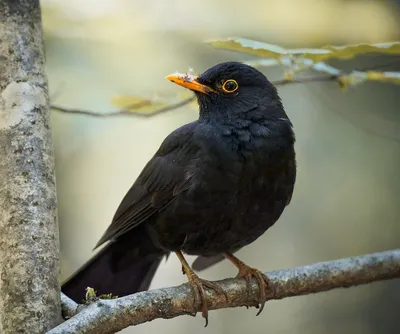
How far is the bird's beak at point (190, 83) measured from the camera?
3.45m

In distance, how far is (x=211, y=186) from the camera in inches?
122

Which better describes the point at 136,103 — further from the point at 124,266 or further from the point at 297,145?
the point at 297,145

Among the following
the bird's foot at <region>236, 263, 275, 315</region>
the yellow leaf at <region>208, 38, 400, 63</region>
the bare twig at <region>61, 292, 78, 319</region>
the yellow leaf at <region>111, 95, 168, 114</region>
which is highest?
the yellow leaf at <region>208, 38, 400, 63</region>

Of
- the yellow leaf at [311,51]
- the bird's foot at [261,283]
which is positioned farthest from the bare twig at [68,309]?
the yellow leaf at [311,51]

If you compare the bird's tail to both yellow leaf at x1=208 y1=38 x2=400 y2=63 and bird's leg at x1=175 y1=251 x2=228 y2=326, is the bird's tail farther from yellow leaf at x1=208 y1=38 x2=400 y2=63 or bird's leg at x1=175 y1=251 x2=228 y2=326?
yellow leaf at x1=208 y1=38 x2=400 y2=63

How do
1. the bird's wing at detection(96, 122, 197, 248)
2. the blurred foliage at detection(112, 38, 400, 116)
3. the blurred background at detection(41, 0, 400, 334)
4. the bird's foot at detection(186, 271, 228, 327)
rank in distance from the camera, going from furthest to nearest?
1. the blurred background at detection(41, 0, 400, 334)
2. the bird's wing at detection(96, 122, 197, 248)
3. the bird's foot at detection(186, 271, 228, 327)
4. the blurred foliage at detection(112, 38, 400, 116)

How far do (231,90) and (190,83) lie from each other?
0.84 feet

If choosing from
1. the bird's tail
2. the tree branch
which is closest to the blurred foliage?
the bird's tail

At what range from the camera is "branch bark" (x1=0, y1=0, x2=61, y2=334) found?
243 cm

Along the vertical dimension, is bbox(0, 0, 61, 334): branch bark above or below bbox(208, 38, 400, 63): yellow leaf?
below

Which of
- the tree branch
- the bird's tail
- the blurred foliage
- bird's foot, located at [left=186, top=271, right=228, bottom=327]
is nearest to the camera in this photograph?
the tree branch

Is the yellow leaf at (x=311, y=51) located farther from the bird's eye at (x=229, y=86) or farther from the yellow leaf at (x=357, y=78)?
the bird's eye at (x=229, y=86)

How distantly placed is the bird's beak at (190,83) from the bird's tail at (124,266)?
3.24 feet

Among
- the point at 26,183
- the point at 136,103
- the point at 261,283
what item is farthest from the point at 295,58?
the point at 26,183
